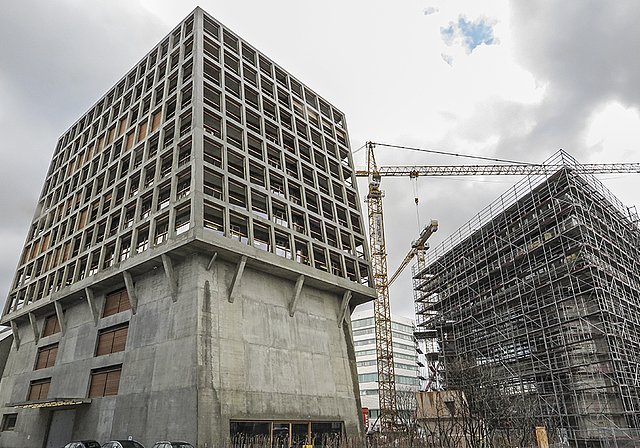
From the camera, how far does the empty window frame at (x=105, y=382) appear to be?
99.2ft

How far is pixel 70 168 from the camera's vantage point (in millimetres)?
47938

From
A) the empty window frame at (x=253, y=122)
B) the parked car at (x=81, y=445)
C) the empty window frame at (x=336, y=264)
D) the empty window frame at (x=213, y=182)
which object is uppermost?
the empty window frame at (x=253, y=122)

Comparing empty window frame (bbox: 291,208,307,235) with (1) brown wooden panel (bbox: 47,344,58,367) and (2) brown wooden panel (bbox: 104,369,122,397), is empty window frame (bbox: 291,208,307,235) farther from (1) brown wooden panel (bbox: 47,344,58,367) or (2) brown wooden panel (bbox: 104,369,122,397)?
(1) brown wooden panel (bbox: 47,344,58,367)

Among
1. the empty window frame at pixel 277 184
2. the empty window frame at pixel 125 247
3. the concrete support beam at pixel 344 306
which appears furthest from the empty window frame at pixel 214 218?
the concrete support beam at pixel 344 306

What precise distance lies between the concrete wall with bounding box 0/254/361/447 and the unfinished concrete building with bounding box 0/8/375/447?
0.11 m

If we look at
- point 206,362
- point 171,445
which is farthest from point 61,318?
point 171,445

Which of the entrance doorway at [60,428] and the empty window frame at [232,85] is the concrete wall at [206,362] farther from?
the empty window frame at [232,85]

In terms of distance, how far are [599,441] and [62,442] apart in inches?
1602

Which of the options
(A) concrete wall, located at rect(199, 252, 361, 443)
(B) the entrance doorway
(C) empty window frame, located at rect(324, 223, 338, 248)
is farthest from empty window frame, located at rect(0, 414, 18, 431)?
(C) empty window frame, located at rect(324, 223, 338, 248)

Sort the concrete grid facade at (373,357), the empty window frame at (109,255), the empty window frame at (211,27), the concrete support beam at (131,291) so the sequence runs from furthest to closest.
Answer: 1. the concrete grid facade at (373,357)
2. the empty window frame at (211,27)
3. the empty window frame at (109,255)
4. the concrete support beam at (131,291)

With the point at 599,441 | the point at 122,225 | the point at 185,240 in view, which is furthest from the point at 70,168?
the point at 599,441

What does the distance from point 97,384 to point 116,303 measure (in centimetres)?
582

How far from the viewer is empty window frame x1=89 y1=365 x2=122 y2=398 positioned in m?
30.2

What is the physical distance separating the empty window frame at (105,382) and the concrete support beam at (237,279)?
937 cm
